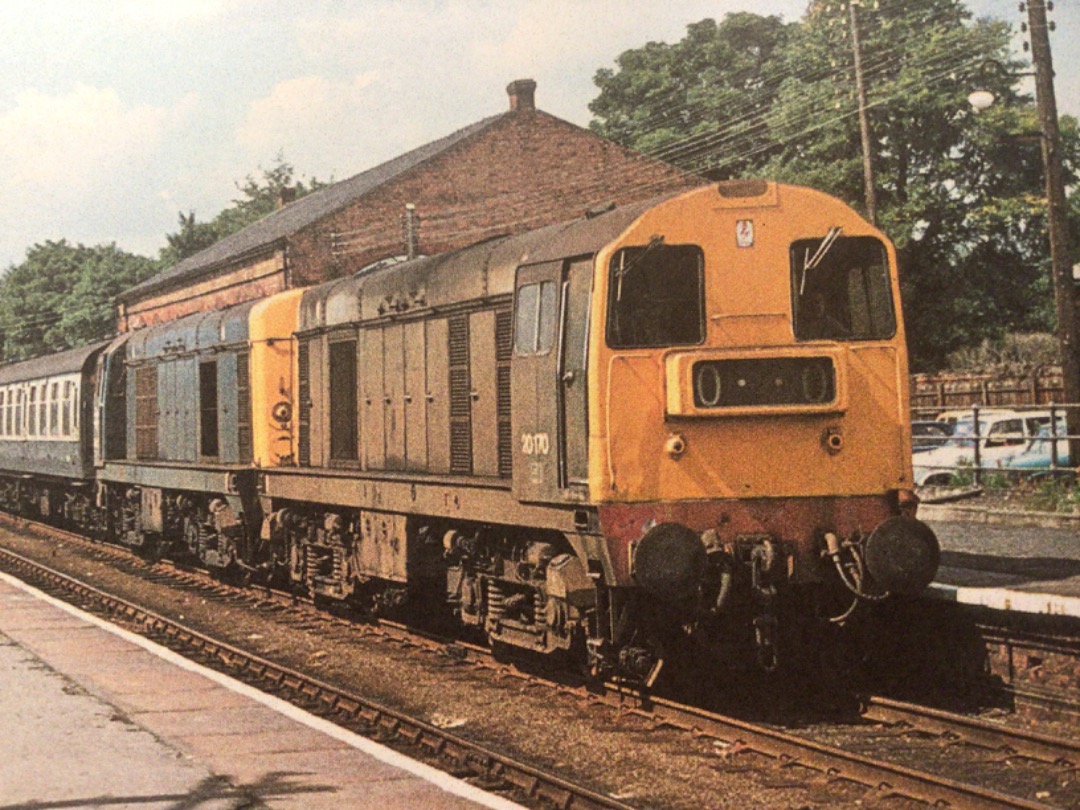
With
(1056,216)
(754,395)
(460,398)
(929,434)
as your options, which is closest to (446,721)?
(460,398)

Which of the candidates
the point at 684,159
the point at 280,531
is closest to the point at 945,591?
the point at 280,531

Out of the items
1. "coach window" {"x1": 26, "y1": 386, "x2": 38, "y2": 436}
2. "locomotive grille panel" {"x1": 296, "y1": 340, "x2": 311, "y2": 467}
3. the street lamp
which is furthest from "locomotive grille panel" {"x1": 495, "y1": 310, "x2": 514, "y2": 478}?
"coach window" {"x1": 26, "y1": 386, "x2": 38, "y2": 436}

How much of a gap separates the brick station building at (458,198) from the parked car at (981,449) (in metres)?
16.7

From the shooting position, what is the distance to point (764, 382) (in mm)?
9648

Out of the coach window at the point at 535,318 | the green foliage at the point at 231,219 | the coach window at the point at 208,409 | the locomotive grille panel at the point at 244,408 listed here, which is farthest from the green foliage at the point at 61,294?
the coach window at the point at 535,318

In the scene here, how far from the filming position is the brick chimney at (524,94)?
141 feet

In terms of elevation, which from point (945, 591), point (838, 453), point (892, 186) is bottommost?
point (945, 591)

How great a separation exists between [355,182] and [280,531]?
111ft

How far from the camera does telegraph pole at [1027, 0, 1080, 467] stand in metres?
19.9

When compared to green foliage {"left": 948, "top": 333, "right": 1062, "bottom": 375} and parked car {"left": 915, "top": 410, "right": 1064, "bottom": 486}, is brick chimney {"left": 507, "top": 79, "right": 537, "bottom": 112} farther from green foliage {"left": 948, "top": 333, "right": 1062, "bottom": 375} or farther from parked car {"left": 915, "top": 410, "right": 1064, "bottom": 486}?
parked car {"left": 915, "top": 410, "right": 1064, "bottom": 486}

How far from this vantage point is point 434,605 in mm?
15156

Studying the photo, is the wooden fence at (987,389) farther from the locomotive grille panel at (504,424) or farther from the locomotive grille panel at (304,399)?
the locomotive grille panel at (504,424)

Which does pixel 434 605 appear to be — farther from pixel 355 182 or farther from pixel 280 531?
pixel 355 182

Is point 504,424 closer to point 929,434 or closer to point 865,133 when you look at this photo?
point 929,434
